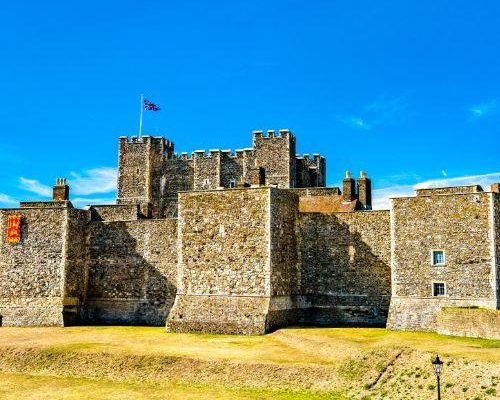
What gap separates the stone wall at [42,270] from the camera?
40.8 metres

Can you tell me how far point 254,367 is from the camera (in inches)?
1027

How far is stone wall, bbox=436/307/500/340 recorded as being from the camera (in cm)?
2869

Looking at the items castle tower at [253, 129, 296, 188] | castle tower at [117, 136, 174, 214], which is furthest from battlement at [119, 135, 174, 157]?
castle tower at [253, 129, 296, 188]

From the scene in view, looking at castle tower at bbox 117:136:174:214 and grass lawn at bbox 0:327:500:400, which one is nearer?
grass lawn at bbox 0:327:500:400

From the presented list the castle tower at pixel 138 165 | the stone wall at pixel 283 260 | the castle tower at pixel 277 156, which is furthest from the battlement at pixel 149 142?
the stone wall at pixel 283 260

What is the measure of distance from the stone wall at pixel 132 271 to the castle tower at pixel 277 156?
18.8m

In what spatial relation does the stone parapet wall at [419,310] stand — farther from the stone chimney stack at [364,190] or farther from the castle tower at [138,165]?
the castle tower at [138,165]

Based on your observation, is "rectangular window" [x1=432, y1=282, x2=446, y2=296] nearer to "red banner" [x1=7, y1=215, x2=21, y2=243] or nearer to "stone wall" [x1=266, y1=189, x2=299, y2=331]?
"stone wall" [x1=266, y1=189, x2=299, y2=331]

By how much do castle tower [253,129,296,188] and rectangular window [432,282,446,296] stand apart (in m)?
25.5

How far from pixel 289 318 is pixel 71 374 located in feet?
43.9

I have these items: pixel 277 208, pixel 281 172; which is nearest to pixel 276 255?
pixel 277 208

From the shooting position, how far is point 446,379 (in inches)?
892

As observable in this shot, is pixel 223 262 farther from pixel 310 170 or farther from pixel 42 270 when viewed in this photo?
pixel 310 170

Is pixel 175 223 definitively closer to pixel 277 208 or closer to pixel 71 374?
pixel 277 208
